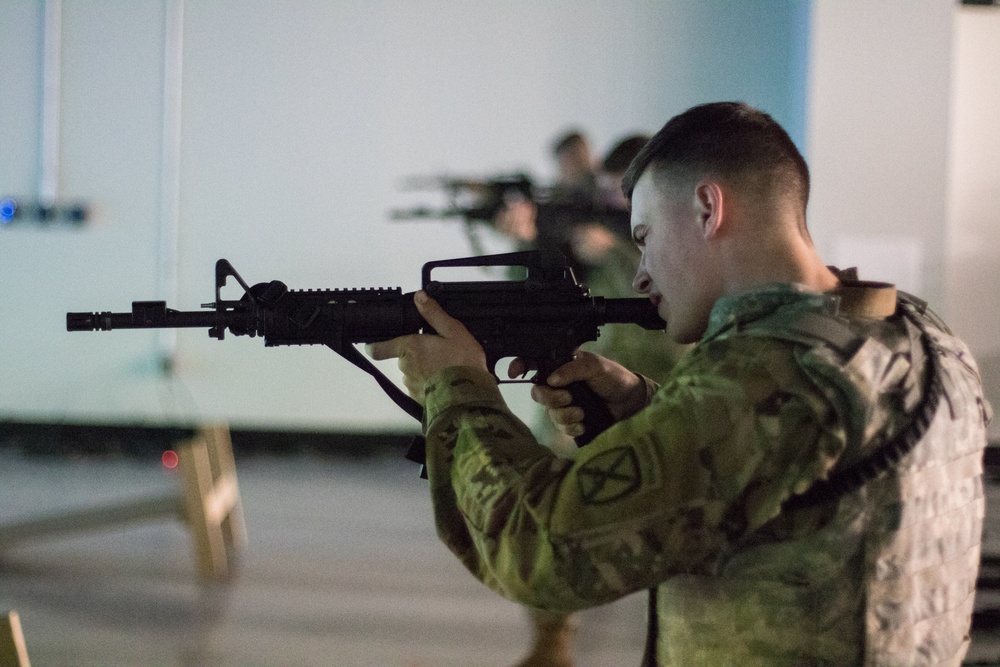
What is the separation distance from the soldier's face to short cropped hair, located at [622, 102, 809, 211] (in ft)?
0.10

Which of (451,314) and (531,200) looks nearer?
(451,314)

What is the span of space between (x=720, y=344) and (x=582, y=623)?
2.25 m

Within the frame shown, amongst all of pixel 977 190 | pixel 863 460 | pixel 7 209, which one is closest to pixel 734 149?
pixel 863 460

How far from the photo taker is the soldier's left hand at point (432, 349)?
1.10m

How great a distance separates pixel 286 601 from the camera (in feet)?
9.96

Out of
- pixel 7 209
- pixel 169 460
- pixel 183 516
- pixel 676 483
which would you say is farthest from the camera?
pixel 7 209

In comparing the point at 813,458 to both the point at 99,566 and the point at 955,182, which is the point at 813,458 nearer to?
the point at 99,566

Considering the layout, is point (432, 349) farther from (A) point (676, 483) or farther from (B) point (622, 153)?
(B) point (622, 153)

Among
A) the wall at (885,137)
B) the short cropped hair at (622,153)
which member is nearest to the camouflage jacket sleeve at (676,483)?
the short cropped hair at (622,153)

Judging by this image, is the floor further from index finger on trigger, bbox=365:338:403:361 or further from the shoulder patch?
the shoulder patch

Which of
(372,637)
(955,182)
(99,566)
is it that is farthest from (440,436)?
(955,182)

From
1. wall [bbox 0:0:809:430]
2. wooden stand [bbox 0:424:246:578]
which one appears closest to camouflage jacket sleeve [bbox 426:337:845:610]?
wooden stand [bbox 0:424:246:578]

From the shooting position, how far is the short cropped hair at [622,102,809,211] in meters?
0.97

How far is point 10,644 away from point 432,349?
0.74 m
